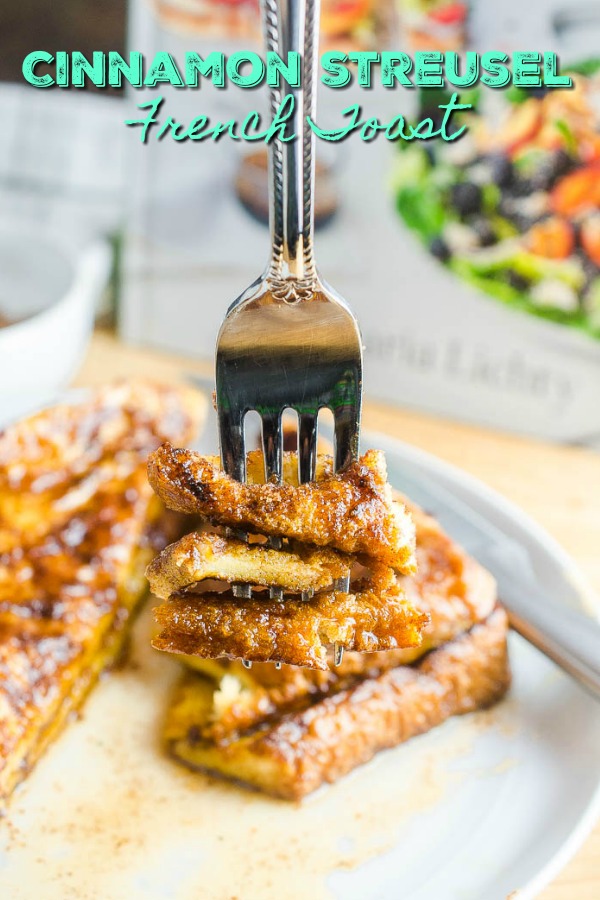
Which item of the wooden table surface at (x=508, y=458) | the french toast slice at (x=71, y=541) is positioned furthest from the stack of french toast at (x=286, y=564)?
the wooden table surface at (x=508, y=458)

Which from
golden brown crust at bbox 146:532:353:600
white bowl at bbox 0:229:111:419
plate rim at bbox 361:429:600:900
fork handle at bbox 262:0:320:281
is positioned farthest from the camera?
white bowl at bbox 0:229:111:419

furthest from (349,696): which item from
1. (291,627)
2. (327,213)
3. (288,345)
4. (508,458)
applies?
(327,213)

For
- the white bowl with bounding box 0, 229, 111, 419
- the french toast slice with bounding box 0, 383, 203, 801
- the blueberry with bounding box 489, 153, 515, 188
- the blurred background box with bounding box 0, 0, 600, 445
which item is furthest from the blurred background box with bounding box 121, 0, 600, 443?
the french toast slice with bounding box 0, 383, 203, 801

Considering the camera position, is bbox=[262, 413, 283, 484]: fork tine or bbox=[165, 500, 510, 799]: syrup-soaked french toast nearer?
bbox=[262, 413, 283, 484]: fork tine

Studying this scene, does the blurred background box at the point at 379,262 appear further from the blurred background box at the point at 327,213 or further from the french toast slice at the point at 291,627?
→ the french toast slice at the point at 291,627

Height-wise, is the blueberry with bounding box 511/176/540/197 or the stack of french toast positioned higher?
the blueberry with bounding box 511/176/540/197

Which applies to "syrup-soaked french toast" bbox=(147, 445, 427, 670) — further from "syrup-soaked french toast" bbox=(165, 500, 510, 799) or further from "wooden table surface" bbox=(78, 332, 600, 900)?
"wooden table surface" bbox=(78, 332, 600, 900)

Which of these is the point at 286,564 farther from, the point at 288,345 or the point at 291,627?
the point at 288,345
